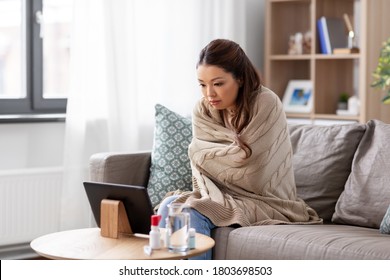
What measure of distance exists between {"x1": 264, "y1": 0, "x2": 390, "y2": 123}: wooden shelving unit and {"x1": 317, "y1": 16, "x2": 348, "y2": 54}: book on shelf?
0.14 feet

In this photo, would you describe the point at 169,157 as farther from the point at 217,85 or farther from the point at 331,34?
the point at 331,34

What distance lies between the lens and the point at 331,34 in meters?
4.94

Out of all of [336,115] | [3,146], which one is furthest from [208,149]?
[336,115]

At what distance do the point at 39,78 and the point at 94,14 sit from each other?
481mm

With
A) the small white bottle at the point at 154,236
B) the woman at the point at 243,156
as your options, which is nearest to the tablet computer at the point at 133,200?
the small white bottle at the point at 154,236

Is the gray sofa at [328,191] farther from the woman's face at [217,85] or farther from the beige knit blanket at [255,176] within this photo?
the woman's face at [217,85]

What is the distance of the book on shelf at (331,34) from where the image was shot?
4.92 meters

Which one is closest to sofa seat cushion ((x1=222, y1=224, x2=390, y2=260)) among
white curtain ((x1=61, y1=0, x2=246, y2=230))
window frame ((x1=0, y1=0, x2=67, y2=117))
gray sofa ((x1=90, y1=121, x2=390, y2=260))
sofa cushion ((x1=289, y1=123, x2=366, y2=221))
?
gray sofa ((x1=90, y1=121, x2=390, y2=260))

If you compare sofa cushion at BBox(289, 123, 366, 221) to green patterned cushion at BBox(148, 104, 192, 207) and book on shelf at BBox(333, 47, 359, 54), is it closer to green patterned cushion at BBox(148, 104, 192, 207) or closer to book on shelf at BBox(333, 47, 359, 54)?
green patterned cushion at BBox(148, 104, 192, 207)

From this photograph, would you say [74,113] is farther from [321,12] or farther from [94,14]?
[321,12]

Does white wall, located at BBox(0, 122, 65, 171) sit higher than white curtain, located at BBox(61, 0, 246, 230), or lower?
lower

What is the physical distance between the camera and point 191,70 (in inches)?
190

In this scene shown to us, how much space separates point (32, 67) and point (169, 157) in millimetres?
1249

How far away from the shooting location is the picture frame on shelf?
507cm
